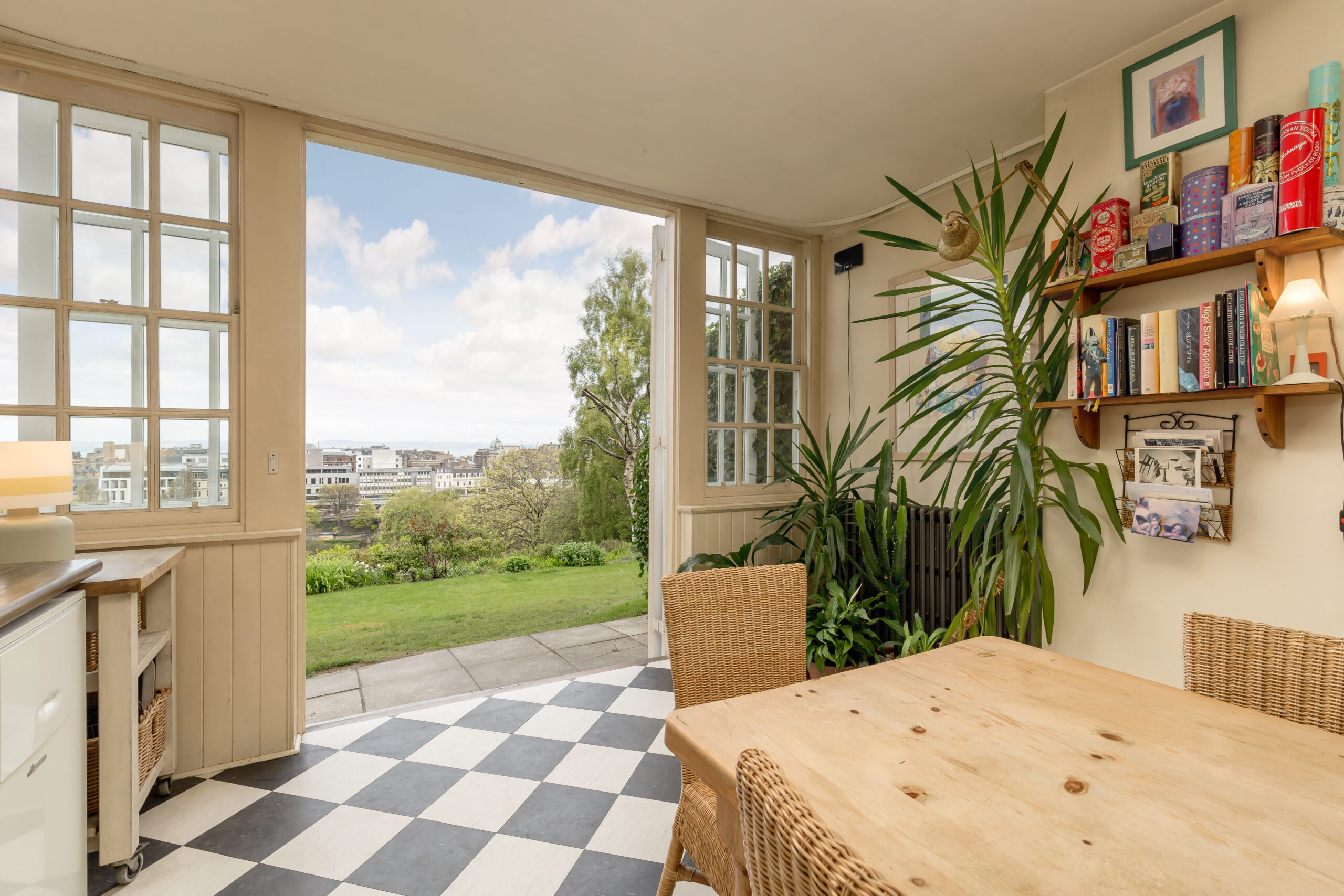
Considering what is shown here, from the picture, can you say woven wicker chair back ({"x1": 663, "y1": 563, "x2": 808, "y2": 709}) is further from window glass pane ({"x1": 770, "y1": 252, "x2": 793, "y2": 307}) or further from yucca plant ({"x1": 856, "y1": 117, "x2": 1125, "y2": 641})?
window glass pane ({"x1": 770, "y1": 252, "x2": 793, "y2": 307})

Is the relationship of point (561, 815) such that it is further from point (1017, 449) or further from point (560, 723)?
point (1017, 449)

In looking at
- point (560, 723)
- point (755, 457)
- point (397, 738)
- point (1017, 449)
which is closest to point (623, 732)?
point (560, 723)

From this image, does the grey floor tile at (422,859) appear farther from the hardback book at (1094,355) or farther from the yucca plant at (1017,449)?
the hardback book at (1094,355)

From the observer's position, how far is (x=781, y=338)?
3.80 metres

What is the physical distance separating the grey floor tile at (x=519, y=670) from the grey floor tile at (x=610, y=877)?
1639 millimetres

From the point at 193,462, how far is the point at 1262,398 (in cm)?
351

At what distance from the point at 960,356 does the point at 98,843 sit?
3.02 metres

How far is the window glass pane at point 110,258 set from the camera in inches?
85.0

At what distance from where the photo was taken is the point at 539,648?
4098 millimetres

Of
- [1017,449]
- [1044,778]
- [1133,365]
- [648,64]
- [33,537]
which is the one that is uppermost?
[648,64]

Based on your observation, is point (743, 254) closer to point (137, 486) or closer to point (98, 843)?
point (137, 486)

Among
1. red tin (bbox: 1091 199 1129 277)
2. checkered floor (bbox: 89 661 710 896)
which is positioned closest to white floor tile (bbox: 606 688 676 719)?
checkered floor (bbox: 89 661 710 896)

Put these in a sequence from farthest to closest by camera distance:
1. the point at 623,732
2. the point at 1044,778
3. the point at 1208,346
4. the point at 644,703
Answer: the point at 644,703
the point at 623,732
the point at 1208,346
the point at 1044,778

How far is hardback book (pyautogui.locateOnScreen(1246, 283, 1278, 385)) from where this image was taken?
5.27ft
